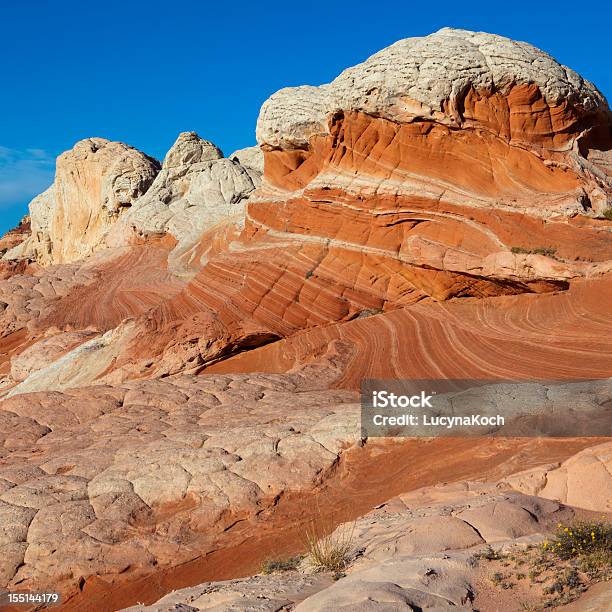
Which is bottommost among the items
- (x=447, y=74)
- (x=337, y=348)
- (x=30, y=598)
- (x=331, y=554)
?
(x=30, y=598)

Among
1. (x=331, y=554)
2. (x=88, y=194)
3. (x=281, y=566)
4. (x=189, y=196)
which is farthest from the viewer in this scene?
(x=88, y=194)

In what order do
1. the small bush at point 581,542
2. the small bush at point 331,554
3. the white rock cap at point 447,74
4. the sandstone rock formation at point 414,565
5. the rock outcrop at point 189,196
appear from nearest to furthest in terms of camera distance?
1. the sandstone rock formation at point 414,565
2. the small bush at point 581,542
3. the small bush at point 331,554
4. the white rock cap at point 447,74
5. the rock outcrop at point 189,196

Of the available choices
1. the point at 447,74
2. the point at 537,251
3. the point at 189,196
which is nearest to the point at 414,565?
the point at 537,251

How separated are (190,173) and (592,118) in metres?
18.4

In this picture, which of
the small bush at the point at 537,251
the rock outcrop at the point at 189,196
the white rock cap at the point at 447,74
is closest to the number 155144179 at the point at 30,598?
the small bush at the point at 537,251

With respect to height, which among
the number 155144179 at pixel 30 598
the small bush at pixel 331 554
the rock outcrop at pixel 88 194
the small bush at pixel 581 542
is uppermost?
the rock outcrop at pixel 88 194

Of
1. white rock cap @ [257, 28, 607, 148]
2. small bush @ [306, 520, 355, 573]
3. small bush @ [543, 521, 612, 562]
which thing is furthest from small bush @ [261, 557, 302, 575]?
white rock cap @ [257, 28, 607, 148]

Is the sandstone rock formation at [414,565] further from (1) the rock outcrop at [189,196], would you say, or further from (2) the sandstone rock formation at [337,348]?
(1) the rock outcrop at [189,196]

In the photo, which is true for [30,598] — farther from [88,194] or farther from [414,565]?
[88,194]

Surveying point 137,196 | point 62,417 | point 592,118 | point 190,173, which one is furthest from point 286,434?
point 137,196

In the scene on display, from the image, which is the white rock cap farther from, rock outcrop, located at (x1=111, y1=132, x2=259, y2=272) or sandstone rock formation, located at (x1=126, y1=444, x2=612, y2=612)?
rock outcrop, located at (x1=111, y1=132, x2=259, y2=272)

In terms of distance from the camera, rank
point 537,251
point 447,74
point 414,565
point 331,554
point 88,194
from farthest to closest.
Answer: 1. point 88,194
2. point 447,74
3. point 537,251
4. point 331,554
5. point 414,565

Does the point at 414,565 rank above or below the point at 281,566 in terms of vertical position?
above

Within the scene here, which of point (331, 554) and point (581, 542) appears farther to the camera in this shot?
point (331, 554)
